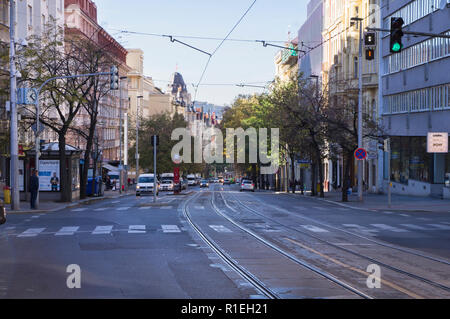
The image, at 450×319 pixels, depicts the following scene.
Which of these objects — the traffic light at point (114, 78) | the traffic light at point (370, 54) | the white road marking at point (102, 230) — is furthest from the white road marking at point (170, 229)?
the traffic light at point (114, 78)

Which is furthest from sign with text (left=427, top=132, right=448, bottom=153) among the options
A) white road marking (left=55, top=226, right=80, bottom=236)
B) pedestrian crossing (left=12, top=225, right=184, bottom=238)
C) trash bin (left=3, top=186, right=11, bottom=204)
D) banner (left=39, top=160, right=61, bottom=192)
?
banner (left=39, top=160, right=61, bottom=192)

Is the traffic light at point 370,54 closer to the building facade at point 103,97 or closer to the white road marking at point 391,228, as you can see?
the white road marking at point 391,228

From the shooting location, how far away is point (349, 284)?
458 inches

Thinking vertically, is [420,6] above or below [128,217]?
above

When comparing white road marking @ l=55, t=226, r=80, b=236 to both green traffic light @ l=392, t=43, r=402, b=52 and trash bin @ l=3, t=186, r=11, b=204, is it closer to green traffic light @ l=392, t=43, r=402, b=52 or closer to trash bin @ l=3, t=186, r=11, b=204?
green traffic light @ l=392, t=43, r=402, b=52

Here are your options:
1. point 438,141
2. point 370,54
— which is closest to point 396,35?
point 370,54

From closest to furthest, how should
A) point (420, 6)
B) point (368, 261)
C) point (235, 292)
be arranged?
point (235, 292) < point (368, 261) < point (420, 6)

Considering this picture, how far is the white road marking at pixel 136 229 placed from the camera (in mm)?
21625

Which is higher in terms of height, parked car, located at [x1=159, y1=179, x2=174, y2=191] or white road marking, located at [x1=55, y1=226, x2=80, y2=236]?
white road marking, located at [x1=55, y1=226, x2=80, y2=236]

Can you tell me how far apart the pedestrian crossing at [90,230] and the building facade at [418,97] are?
2566 cm

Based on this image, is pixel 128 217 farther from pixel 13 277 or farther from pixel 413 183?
pixel 413 183

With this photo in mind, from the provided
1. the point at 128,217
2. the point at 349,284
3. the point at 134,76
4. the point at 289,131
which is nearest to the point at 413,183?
the point at 289,131

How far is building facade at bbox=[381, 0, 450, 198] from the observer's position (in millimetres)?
45062

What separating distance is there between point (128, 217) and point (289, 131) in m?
27.6
